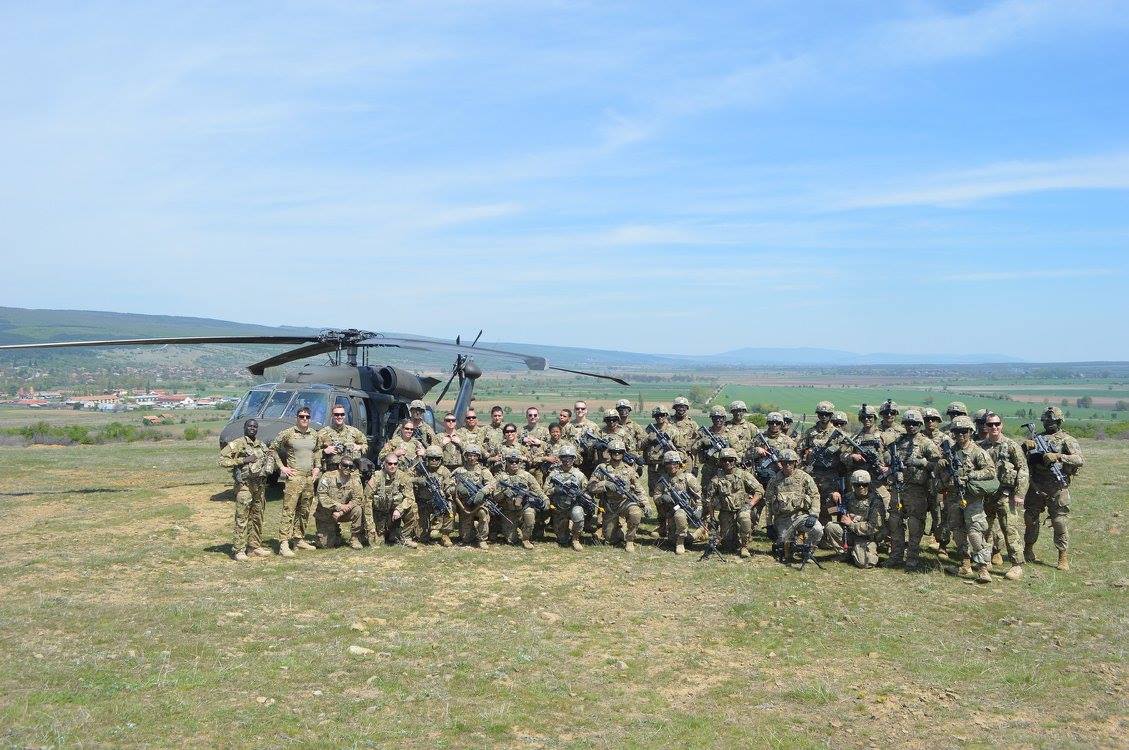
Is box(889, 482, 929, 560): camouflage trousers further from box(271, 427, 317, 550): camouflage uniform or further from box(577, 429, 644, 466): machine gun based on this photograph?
box(271, 427, 317, 550): camouflage uniform

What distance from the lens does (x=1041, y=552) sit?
11125mm

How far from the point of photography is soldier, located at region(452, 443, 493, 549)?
11.2 m

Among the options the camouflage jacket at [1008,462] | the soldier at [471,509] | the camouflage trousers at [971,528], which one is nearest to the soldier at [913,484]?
the camouflage trousers at [971,528]

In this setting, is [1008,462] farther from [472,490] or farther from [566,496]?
[472,490]

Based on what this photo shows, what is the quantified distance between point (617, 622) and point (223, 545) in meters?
5.73

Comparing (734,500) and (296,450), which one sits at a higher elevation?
(296,450)

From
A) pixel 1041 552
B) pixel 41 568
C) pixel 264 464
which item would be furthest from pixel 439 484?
pixel 1041 552

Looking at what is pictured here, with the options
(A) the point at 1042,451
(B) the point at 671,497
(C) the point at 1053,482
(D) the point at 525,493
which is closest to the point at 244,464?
(D) the point at 525,493

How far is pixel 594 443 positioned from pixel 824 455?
11.0 feet

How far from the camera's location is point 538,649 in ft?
23.5

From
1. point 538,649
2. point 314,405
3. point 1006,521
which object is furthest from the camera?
point 314,405

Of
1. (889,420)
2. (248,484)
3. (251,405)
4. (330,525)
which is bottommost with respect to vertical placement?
(330,525)

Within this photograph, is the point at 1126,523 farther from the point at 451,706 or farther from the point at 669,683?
the point at 451,706

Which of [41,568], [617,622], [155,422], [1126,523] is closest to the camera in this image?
[617,622]
